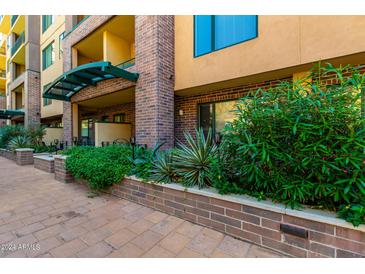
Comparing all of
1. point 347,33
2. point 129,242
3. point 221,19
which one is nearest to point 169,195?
point 129,242

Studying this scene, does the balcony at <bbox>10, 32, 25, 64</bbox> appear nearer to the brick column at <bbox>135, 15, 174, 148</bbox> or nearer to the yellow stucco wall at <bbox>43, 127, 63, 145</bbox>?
the yellow stucco wall at <bbox>43, 127, 63, 145</bbox>

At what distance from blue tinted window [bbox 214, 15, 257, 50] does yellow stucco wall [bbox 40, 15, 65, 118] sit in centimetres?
933

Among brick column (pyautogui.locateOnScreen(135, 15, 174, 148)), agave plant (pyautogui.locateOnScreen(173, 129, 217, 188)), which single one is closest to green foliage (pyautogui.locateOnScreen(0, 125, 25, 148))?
brick column (pyautogui.locateOnScreen(135, 15, 174, 148))

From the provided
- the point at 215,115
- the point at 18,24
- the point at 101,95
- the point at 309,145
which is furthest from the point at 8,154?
the point at 309,145

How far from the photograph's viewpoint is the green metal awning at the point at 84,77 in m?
4.73

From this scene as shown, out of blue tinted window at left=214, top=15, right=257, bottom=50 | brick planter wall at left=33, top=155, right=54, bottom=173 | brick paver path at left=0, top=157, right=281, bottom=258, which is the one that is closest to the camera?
brick paver path at left=0, top=157, right=281, bottom=258

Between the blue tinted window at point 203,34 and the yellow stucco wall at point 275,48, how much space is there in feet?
0.53

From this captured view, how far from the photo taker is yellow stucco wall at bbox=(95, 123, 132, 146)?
6.67 m

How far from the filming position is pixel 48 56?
438 inches

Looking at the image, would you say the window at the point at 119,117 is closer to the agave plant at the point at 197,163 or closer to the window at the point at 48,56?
the agave plant at the point at 197,163

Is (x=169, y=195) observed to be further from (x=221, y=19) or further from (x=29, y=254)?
(x=221, y=19)

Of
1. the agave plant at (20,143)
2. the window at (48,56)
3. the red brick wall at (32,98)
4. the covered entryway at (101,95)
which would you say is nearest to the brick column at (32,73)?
the red brick wall at (32,98)

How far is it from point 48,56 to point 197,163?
13293mm

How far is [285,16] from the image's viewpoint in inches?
138
